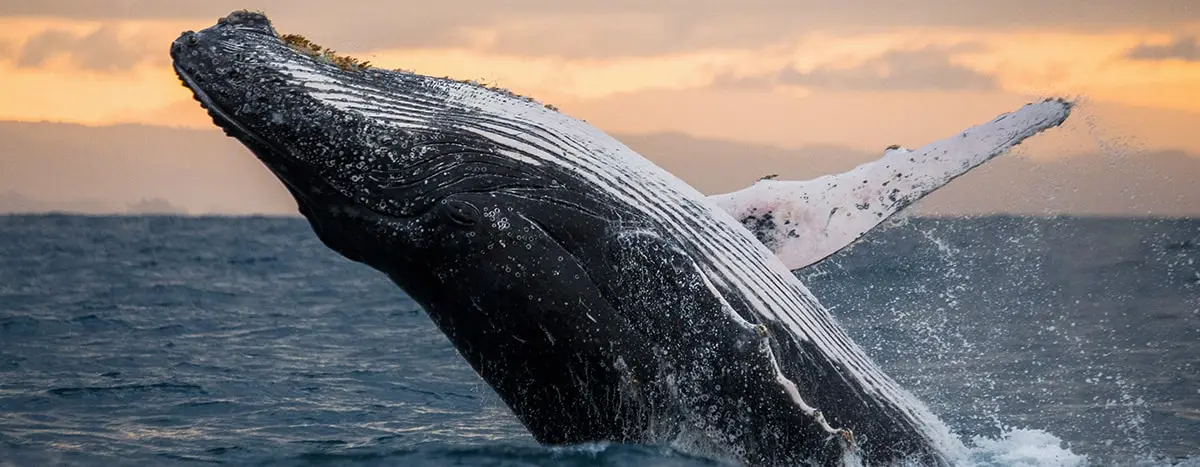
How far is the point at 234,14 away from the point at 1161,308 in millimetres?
19768

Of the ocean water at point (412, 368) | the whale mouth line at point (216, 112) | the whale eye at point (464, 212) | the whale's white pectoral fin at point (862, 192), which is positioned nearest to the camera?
the whale eye at point (464, 212)

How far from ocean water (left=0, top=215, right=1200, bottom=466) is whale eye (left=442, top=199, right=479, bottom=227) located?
136 centimetres

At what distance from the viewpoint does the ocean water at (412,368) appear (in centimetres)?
911

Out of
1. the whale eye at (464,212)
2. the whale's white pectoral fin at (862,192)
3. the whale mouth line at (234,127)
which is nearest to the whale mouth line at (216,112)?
the whale mouth line at (234,127)

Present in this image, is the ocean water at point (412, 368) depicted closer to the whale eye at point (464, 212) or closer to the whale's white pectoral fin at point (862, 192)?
the whale's white pectoral fin at point (862, 192)

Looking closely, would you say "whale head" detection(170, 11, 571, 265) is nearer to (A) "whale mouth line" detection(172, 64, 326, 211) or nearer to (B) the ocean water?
(A) "whale mouth line" detection(172, 64, 326, 211)

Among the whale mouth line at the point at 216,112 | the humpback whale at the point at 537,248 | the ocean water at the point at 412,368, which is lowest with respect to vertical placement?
the ocean water at the point at 412,368

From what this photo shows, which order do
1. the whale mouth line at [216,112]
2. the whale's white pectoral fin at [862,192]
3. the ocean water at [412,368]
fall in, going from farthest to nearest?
the ocean water at [412,368]
the whale's white pectoral fin at [862,192]
the whale mouth line at [216,112]

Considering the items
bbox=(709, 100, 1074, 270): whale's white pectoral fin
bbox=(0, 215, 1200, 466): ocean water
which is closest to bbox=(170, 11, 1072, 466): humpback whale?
bbox=(0, 215, 1200, 466): ocean water

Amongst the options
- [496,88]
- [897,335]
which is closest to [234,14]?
[496,88]

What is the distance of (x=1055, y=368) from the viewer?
14.2 metres

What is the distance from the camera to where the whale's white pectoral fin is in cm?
676

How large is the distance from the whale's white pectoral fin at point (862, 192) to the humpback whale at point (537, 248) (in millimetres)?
809

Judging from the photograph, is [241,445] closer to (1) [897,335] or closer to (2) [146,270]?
(1) [897,335]
